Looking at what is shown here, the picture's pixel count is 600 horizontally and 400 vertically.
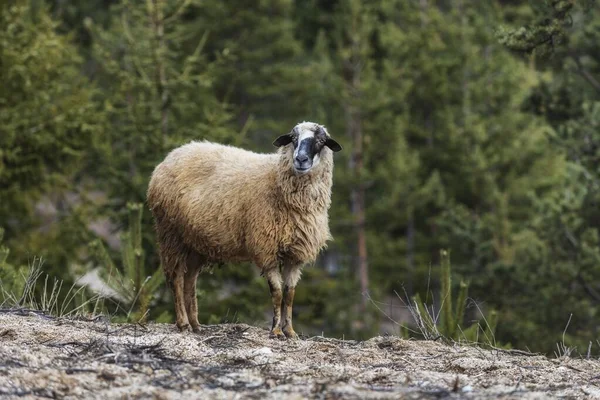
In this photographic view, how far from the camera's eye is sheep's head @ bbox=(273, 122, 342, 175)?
972 centimetres

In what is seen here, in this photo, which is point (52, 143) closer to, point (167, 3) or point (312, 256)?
point (167, 3)

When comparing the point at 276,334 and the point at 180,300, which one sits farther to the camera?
the point at 180,300

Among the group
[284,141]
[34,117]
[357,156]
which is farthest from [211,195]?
[357,156]

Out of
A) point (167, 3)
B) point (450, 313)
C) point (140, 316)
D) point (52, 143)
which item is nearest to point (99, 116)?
point (52, 143)

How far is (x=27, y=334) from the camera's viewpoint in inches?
327

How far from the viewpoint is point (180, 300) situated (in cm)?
1059

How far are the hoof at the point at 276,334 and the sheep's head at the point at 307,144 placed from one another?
1.50 metres

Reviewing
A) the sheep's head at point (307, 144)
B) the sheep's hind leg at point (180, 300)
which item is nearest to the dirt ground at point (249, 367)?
the sheep's hind leg at point (180, 300)

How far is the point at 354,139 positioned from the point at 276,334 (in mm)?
22088

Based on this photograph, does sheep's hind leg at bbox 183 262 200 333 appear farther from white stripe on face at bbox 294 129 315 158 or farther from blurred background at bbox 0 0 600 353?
white stripe on face at bbox 294 129 315 158

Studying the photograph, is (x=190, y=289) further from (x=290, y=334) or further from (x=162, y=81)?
(x=162, y=81)

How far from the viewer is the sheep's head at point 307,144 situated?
972 centimetres

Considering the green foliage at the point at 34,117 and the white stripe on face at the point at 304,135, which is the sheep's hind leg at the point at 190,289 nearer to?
the white stripe on face at the point at 304,135

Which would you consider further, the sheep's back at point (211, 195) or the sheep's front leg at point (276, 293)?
the sheep's back at point (211, 195)
